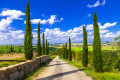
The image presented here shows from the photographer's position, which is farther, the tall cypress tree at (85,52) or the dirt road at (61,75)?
the tall cypress tree at (85,52)

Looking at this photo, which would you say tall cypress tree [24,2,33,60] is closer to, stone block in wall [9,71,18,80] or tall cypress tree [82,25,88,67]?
stone block in wall [9,71,18,80]

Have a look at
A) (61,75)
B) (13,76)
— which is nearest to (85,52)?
(61,75)

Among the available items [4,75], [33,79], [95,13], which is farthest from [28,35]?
[95,13]

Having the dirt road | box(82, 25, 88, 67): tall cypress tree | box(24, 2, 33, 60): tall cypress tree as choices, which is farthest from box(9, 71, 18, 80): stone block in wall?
box(82, 25, 88, 67): tall cypress tree

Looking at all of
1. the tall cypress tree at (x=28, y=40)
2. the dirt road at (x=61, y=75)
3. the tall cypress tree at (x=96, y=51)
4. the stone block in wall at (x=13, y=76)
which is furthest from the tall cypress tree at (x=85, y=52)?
the stone block in wall at (x=13, y=76)

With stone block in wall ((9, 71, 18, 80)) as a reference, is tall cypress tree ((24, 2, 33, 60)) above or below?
above

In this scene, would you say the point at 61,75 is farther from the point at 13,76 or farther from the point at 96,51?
the point at 96,51

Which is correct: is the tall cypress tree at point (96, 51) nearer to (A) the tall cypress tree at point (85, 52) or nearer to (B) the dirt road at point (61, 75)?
(B) the dirt road at point (61, 75)

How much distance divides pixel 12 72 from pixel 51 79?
115 inches

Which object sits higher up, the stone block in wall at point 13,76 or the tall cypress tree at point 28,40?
the tall cypress tree at point 28,40

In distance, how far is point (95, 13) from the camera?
15.2 metres

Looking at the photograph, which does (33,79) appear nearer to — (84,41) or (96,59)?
(96,59)

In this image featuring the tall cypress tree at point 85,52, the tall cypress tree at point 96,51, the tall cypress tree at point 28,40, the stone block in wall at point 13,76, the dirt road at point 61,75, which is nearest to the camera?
the stone block in wall at point 13,76

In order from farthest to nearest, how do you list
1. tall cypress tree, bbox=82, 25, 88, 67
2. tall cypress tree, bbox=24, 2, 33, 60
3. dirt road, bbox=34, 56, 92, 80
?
tall cypress tree, bbox=82, 25, 88, 67, tall cypress tree, bbox=24, 2, 33, 60, dirt road, bbox=34, 56, 92, 80
